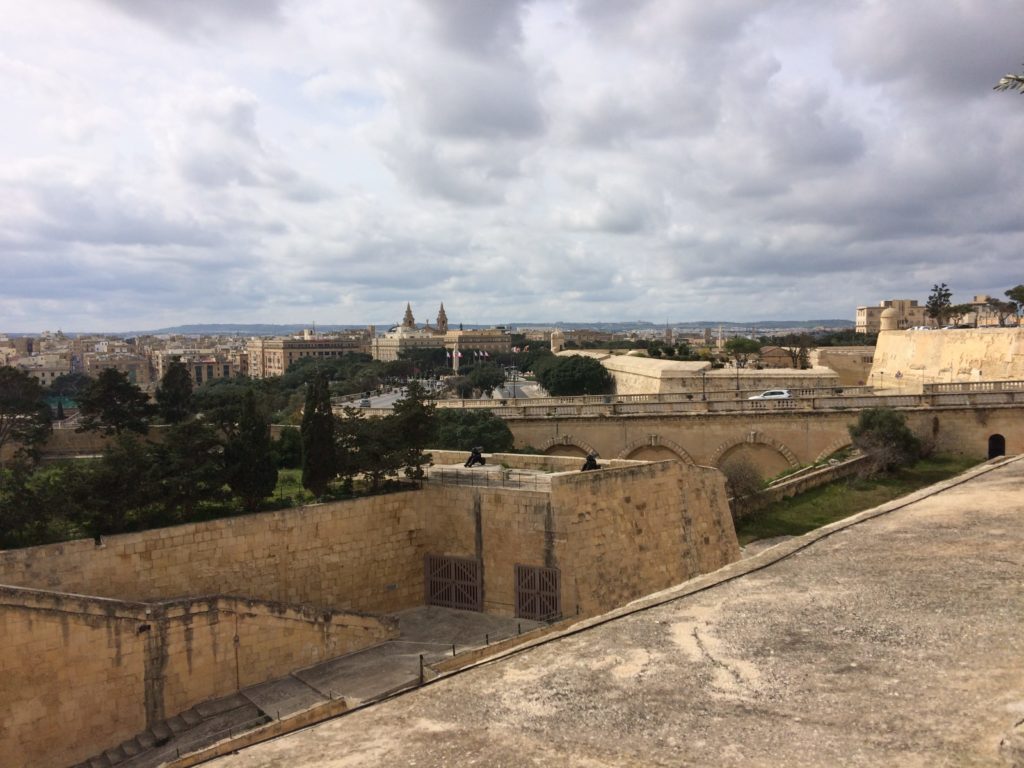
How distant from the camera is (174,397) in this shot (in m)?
27.7

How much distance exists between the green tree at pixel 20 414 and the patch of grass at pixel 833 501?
73.2 ft

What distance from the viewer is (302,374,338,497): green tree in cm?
1544

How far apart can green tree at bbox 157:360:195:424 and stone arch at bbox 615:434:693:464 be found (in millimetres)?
15733

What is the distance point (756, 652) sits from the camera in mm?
7203

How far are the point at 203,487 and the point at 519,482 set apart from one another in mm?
5960

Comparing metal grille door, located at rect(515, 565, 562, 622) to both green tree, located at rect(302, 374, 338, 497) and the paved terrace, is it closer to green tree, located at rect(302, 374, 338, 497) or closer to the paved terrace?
green tree, located at rect(302, 374, 338, 497)

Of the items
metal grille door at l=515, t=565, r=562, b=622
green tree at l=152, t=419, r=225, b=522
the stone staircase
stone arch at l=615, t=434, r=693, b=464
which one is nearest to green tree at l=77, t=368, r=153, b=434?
green tree at l=152, t=419, r=225, b=522

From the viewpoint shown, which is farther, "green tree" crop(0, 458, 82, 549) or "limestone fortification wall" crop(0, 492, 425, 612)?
"green tree" crop(0, 458, 82, 549)

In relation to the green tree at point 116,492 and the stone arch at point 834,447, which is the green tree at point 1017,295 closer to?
the stone arch at point 834,447

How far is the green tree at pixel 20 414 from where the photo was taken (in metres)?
24.9

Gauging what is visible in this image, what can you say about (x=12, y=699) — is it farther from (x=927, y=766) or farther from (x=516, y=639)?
(x=927, y=766)

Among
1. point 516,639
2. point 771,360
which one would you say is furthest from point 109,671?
point 771,360

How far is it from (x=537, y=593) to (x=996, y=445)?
1959 centimetres

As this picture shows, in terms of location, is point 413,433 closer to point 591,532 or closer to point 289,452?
point 591,532
